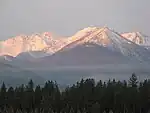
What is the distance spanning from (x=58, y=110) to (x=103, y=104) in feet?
36.1

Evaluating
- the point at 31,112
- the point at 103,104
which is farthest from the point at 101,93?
the point at 31,112

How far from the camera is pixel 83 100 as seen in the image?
9850 centimetres

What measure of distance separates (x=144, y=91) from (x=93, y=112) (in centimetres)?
1321

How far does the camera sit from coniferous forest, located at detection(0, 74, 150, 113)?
309 ft

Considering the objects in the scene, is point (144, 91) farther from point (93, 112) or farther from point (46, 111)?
point (46, 111)

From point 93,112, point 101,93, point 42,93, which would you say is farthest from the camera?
point 42,93

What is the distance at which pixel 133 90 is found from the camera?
95.8 metres

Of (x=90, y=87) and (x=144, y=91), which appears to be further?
(x=90, y=87)

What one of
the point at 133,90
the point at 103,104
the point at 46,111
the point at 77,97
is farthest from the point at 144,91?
the point at 46,111

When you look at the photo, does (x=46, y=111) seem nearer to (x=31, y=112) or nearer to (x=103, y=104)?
(x=31, y=112)

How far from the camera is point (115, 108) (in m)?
95.9

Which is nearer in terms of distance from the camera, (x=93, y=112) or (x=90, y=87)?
(x=93, y=112)

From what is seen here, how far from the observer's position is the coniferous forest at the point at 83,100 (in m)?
94.2

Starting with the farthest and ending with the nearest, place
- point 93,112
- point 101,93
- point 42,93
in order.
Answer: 1. point 42,93
2. point 101,93
3. point 93,112
